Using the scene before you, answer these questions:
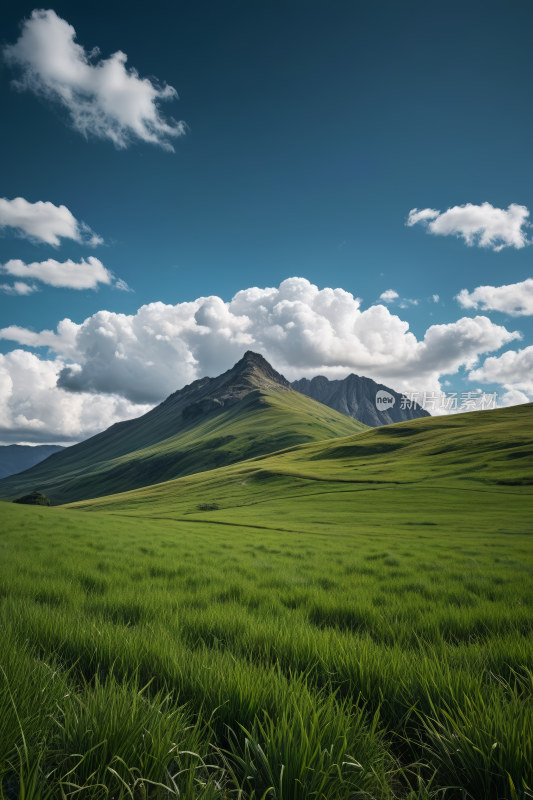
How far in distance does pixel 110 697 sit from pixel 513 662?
3462 mm

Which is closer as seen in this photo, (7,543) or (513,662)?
(513,662)

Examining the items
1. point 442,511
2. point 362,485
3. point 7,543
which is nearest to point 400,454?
point 362,485

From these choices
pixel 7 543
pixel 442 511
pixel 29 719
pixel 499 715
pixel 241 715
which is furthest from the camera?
pixel 442 511

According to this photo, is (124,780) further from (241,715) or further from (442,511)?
(442,511)

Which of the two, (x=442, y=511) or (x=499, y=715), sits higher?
(x=499, y=715)

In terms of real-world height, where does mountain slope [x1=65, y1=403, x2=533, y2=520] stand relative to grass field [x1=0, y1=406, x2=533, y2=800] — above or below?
below

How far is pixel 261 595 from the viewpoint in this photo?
6227 millimetres

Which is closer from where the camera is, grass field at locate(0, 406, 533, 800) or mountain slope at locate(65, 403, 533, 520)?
grass field at locate(0, 406, 533, 800)

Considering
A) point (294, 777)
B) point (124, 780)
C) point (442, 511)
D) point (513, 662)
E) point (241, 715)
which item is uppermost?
point (124, 780)

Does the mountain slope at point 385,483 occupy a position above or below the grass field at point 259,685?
below

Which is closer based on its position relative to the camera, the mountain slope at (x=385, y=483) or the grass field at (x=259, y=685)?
the grass field at (x=259, y=685)

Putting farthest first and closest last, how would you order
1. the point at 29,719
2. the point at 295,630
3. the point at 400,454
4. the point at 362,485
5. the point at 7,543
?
the point at 400,454
the point at 362,485
the point at 7,543
the point at 295,630
the point at 29,719

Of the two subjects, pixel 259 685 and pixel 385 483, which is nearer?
pixel 259 685

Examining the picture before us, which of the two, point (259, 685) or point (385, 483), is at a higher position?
point (259, 685)
